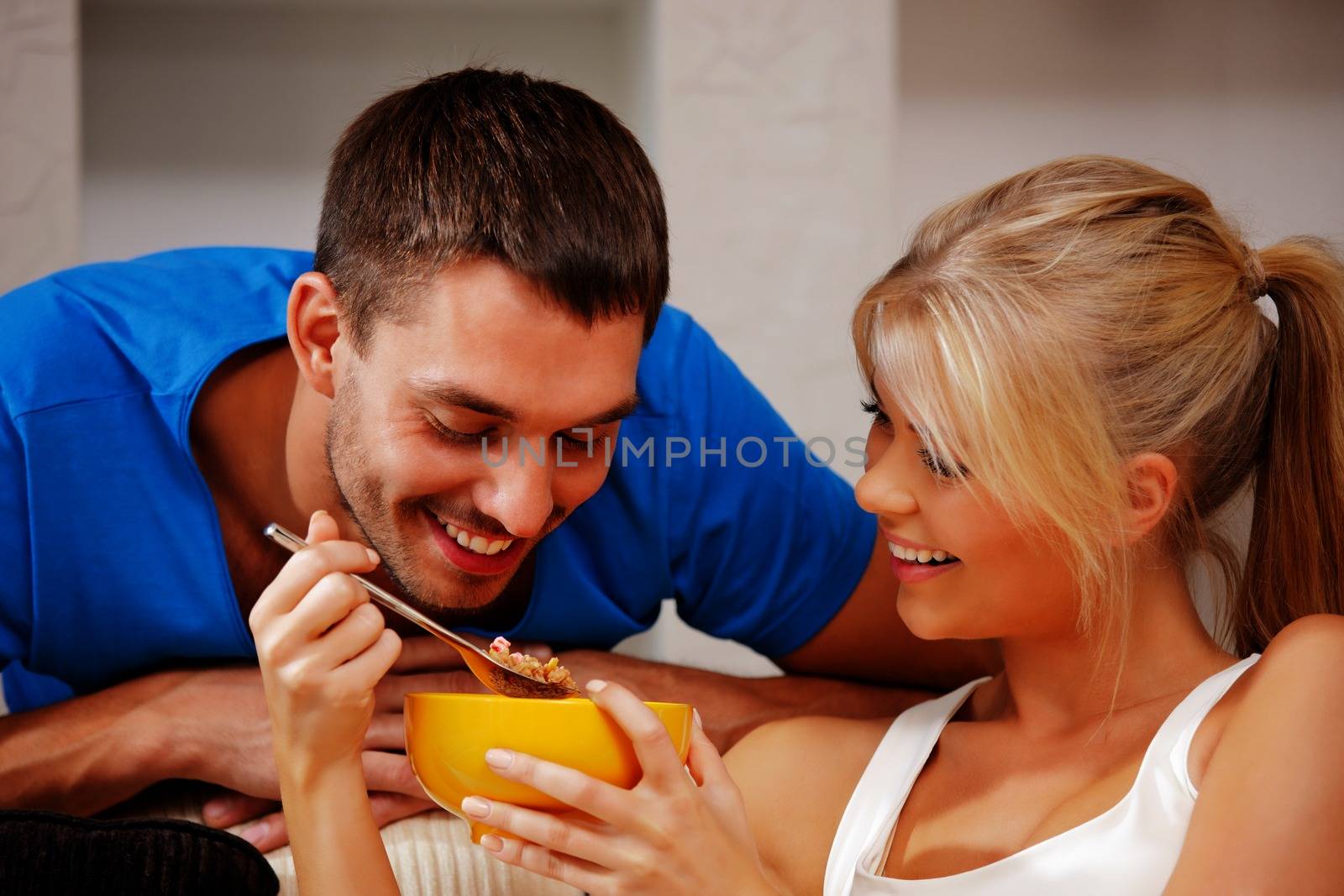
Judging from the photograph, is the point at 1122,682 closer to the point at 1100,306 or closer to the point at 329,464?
the point at 1100,306

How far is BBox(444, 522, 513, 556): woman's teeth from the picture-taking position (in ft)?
4.25

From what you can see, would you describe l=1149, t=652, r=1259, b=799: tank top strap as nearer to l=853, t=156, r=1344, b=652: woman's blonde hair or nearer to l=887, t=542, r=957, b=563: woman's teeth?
l=853, t=156, r=1344, b=652: woman's blonde hair

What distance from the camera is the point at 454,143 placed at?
1301 mm

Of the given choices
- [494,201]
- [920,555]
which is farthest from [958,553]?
[494,201]

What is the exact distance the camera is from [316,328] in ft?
4.56

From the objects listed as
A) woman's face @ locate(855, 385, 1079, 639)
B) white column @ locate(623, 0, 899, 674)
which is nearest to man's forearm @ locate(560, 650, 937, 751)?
woman's face @ locate(855, 385, 1079, 639)

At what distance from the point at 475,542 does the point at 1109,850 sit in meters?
0.64

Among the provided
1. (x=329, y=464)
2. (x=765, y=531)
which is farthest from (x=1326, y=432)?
(x=329, y=464)

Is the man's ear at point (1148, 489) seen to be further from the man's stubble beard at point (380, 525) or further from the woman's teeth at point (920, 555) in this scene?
the man's stubble beard at point (380, 525)

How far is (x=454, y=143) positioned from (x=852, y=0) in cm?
167

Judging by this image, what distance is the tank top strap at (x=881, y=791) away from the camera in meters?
1.20

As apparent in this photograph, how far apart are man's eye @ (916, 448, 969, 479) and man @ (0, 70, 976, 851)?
292 mm

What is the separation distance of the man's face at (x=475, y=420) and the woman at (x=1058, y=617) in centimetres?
23

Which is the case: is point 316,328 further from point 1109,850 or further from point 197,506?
point 1109,850
